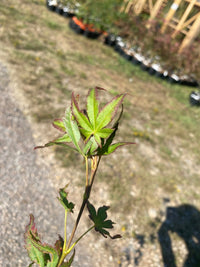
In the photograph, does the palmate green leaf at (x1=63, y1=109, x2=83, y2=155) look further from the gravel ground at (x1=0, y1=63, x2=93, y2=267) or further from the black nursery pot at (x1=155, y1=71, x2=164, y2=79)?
the black nursery pot at (x1=155, y1=71, x2=164, y2=79)

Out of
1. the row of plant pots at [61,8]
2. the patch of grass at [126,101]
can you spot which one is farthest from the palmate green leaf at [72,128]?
the row of plant pots at [61,8]

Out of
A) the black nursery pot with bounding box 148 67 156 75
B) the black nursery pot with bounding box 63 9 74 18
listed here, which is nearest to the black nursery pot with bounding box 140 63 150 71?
the black nursery pot with bounding box 148 67 156 75

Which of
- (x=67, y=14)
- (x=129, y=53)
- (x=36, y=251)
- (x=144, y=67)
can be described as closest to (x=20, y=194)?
(x=36, y=251)

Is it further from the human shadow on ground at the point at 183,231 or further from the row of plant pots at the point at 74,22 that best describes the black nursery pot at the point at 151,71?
the human shadow on ground at the point at 183,231

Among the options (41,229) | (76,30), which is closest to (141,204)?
(41,229)

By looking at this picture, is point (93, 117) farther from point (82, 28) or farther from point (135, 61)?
point (82, 28)

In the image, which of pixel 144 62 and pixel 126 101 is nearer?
pixel 126 101
